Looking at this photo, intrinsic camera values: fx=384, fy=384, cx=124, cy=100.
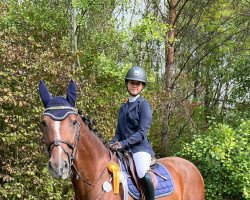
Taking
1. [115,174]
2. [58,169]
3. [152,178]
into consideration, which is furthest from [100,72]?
[58,169]

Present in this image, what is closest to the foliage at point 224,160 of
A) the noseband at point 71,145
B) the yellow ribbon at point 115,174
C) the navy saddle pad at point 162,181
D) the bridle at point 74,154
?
the navy saddle pad at point 162,181

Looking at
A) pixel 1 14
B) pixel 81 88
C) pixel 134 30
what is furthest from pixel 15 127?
pixel 134 30

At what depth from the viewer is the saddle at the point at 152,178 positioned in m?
4.25

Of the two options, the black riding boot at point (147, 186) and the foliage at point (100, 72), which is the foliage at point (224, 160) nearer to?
the foliage at point (100, 72)

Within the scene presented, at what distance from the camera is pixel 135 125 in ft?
14.5

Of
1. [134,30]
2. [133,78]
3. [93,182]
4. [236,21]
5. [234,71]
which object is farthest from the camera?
[236,21]

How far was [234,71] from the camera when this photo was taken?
43.3ft

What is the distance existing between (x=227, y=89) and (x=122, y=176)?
12183 millimetres

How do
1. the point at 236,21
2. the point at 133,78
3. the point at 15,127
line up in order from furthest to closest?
the point at 236,21
the point at 15,127
the point at 133,78

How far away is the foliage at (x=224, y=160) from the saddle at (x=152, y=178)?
3928 millimetres

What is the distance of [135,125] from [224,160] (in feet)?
15.9

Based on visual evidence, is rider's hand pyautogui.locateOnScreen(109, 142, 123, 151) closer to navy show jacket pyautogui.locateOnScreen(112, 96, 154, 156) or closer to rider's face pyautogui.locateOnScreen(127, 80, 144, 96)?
navy show jacket pyautogui.locateOnScreen(112, 96, 154, 156)

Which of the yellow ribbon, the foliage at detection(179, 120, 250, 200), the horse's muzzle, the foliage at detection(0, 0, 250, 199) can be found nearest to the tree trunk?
the foliage at detection(0, 0, 250, 199)

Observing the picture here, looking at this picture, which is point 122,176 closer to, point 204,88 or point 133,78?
point 133,78
